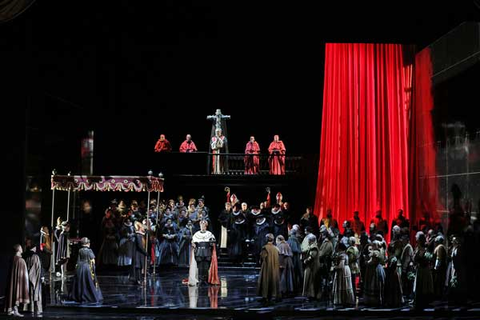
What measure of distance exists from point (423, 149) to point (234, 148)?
9164 millimetres

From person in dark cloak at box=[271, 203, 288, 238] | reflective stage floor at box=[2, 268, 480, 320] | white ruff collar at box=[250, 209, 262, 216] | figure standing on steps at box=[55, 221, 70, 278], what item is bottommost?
reflective stage floor at box=[2, 268, 480, 320]

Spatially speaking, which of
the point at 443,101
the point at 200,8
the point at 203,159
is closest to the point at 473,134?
the point at 443,101

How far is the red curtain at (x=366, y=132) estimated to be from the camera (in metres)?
15.7

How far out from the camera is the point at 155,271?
51.6ft

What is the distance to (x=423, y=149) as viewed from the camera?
49.8 feet

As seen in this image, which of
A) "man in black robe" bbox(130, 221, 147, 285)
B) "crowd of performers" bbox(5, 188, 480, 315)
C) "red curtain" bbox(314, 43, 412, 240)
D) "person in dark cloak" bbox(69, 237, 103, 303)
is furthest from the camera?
"red curtain" bbox(314, 43, 412, 240)

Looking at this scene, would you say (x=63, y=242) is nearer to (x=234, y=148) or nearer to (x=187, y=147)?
(x=187, y=147)

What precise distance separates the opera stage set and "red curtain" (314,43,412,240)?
39 mm

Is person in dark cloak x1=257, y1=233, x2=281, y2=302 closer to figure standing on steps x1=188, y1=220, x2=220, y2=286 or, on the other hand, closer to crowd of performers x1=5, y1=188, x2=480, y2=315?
crowd of performers x1=5, y1=188, x2=480, y2=315

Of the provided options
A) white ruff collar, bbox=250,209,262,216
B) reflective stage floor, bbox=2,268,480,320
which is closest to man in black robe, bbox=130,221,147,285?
reflective stage floor, bbox=2,268,480,320

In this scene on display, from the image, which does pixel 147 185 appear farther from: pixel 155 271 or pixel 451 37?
pixel 451 37

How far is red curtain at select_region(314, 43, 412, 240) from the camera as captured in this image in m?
15.7

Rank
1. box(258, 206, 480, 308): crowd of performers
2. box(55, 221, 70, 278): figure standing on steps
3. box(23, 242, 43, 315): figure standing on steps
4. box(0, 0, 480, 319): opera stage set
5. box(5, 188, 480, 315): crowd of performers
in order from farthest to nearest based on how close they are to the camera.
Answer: box(55, 221, 70, 278): figure standing on steps → box(0, 0, 480, 319): opera stage set → box(258, 206, 480, 308): crowd of performers → box(5, 188, 480, 315): crowd of performers → box(23, 242, 43, 315): figure standing on steps

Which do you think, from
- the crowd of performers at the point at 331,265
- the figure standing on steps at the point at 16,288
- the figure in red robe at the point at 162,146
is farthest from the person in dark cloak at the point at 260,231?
the figure standing on steps at the point at 16,288
